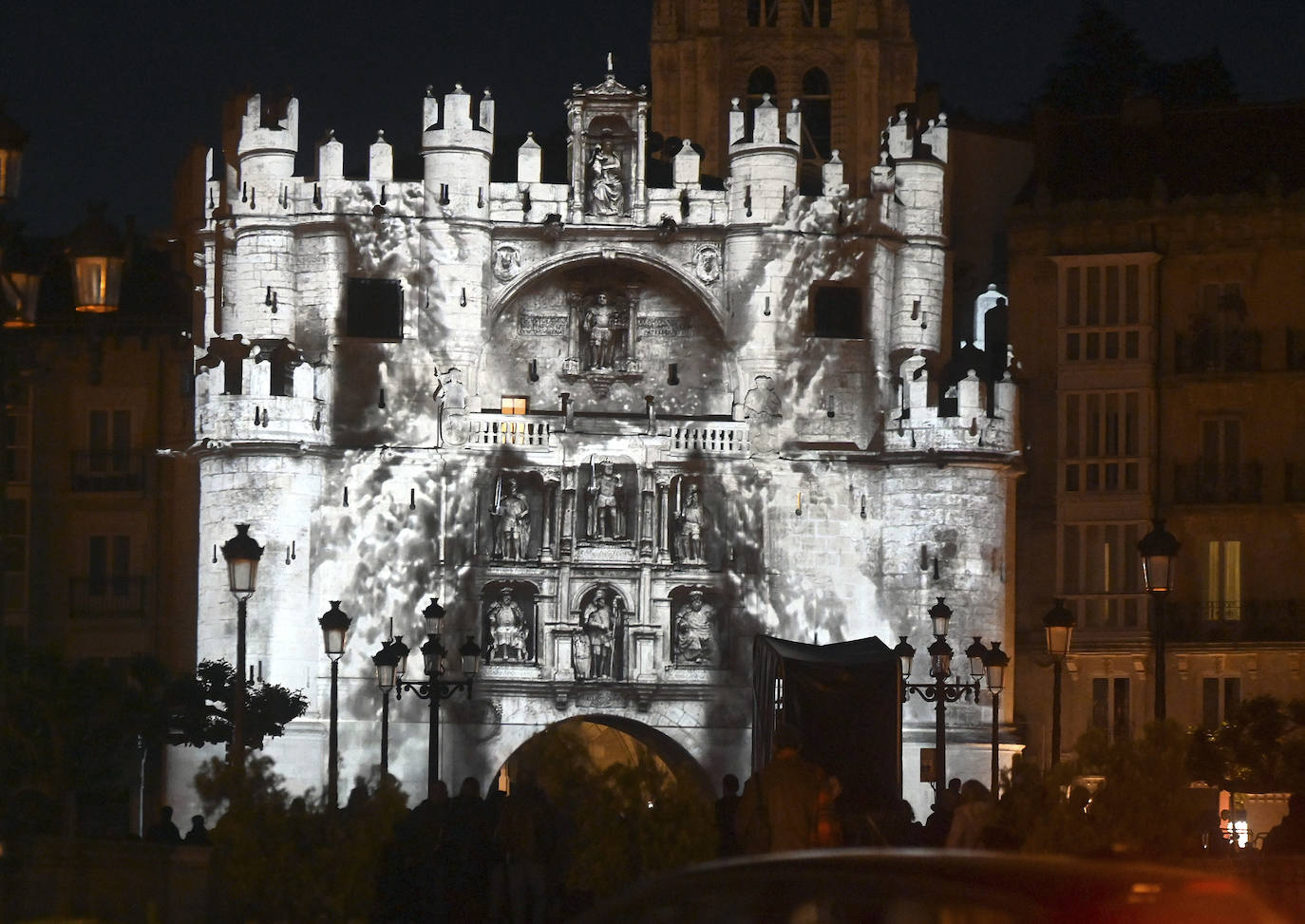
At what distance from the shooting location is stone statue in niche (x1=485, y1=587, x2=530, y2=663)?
4612 cm

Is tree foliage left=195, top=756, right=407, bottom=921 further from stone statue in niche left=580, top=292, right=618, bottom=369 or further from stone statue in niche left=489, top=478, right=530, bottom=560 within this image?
stone statue in niche left=580, top=292, right=618, bottom=369

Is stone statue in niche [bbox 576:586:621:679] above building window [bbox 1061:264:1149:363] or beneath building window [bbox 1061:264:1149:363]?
beneath

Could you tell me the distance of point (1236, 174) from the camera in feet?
162

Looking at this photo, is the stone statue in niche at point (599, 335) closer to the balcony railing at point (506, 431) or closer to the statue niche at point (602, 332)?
the statue niche at point (602, 332)

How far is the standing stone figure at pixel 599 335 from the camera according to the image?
156 feet

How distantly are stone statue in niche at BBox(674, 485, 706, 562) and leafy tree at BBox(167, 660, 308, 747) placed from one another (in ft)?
23.1

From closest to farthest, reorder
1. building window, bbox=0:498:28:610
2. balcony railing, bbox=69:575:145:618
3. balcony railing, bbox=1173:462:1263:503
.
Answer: balcony railing, bbox=1173:462:1263:503 < building window, bbox=0:498:28:610 < balcony railing, bbox=69:575:145:618

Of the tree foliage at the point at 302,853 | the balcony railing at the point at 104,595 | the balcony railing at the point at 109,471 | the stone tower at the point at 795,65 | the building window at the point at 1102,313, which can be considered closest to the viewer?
the tree foliage at the point at 302,853

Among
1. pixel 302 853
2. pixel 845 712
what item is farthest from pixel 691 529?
pixel 302 853

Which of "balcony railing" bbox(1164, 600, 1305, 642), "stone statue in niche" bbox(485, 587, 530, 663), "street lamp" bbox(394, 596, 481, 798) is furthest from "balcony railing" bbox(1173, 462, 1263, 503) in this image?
"street lamp" bbox(394, 596, 481, 798)

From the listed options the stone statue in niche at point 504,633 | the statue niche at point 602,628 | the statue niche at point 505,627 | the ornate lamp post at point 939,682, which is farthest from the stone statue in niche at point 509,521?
the ornate lamp post at point 939,682

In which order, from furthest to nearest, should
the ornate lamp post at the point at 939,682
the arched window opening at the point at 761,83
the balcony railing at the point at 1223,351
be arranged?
the arched window opening at the point at 761,83, the balcony railing at the point at 1223,351, the ornate lamp post at the point at 939,682

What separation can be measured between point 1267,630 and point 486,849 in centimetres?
2531

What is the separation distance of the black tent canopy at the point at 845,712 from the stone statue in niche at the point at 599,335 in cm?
1027
